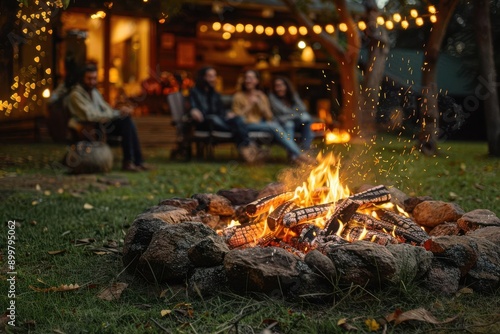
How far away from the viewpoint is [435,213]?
4430mm

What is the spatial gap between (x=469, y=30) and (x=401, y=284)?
1233cm

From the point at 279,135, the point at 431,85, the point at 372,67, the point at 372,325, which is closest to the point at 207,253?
the point at 372,325

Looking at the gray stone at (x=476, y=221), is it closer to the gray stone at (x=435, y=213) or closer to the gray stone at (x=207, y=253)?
the gray stone at (x=435, y=213)

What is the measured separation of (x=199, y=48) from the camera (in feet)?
62.6

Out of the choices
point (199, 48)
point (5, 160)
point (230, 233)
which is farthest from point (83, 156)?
point (199, 48)

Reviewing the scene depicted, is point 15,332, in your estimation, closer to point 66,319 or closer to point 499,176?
point 66,319

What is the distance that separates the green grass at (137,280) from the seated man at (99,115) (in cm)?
139

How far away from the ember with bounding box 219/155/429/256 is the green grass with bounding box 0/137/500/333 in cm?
61

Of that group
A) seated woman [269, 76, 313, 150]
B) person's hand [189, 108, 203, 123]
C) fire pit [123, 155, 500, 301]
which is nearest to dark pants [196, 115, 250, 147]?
person's hand [189, 108, 203, 123]

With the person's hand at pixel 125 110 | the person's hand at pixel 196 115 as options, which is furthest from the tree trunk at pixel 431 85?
the person's hand at pixel 125 110

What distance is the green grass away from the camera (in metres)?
2.89

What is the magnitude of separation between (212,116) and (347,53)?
9.86ft

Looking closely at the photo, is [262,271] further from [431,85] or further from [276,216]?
[431,85]

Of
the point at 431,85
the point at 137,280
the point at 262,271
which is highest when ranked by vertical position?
the point at 431,85
